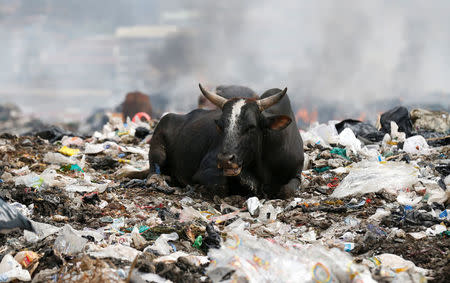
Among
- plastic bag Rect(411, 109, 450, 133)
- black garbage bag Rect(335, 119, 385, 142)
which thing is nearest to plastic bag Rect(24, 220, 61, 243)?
black garbage bag Rect(335, 119, 385, 142)

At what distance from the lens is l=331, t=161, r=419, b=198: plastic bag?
4.82 m

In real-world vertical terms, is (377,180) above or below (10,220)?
below

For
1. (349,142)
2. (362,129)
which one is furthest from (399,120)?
(349,142)

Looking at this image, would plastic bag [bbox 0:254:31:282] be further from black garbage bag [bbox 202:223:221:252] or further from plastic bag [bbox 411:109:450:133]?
plastic bag [bbox 411:109:450:133]

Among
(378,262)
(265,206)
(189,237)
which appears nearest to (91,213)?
(189,237)

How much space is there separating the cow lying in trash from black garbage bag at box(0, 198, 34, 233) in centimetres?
173

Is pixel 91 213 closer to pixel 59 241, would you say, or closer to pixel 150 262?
pixel 59 241

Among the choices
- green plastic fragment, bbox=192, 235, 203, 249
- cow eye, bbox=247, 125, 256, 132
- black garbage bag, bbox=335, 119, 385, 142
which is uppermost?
cow eye, bbox=247, 125, 256, 132

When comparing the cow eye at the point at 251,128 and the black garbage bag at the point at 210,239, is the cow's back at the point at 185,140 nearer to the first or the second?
the cow eye at the point at 251,128

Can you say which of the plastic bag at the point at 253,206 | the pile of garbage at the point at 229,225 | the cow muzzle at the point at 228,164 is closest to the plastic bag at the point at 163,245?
the pile of garbage at the point at 229,225

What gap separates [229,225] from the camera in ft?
12.8

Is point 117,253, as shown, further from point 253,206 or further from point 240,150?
point 240,150

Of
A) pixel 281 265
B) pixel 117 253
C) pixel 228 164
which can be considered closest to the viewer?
pixel 281 265

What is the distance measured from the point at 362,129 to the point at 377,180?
4.09 metres
